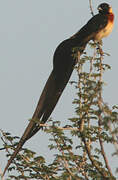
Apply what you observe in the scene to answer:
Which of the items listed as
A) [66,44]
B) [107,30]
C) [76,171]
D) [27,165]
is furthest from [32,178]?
[107,30]

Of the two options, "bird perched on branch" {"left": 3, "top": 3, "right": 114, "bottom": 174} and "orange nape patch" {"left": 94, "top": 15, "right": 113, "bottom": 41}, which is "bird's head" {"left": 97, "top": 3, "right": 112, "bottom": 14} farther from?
"orange nape patch" {"left": 94, "top": 15, "right": 113, "bottom": 41}

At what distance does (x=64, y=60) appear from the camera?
6.73 meters

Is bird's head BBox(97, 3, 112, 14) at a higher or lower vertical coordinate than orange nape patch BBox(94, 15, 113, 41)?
higher

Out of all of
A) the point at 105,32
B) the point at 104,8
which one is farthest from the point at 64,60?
the point at 104,8

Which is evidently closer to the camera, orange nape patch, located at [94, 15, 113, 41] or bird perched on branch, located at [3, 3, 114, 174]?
bird perched on branch, located at [3, 3, 114, 174]

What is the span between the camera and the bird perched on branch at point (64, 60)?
6.41 m

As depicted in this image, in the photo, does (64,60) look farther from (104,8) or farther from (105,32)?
(104,8)

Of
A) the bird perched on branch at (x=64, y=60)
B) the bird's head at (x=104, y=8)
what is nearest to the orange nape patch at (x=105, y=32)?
the bird perched on branch at (x=64, y=60)

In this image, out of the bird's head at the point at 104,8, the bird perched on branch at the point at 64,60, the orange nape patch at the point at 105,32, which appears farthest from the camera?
the bird's head at the point at 104,8

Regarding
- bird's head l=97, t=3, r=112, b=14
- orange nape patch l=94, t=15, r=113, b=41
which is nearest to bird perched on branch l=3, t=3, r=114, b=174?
orange nape patch l=94, t=15, r=113, b=41

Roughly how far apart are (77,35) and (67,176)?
2593mm

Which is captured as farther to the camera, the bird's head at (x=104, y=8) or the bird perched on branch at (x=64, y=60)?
the bird's head at (x=104, y=8)

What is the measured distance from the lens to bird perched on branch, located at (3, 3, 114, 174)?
6.41 m

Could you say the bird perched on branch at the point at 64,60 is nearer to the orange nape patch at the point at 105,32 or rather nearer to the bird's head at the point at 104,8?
the orange nape patch at the point at 105,32
